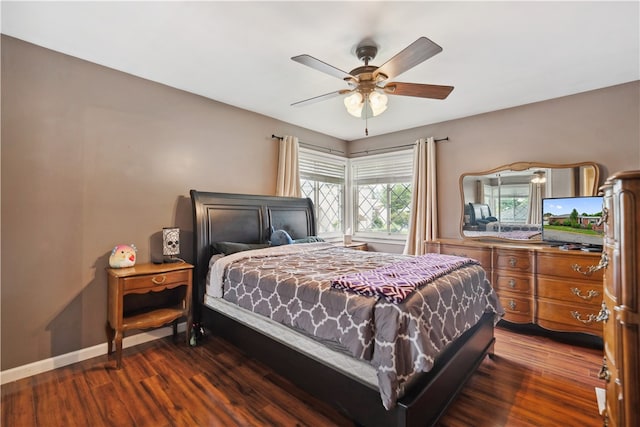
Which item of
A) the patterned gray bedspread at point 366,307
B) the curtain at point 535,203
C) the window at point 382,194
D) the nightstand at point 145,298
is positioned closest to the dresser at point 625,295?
the patterned gray bedspread at point 366,307

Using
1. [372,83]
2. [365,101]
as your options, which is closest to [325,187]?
[365,101]

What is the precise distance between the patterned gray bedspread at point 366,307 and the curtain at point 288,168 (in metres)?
1.46

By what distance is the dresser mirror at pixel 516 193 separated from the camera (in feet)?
10.6

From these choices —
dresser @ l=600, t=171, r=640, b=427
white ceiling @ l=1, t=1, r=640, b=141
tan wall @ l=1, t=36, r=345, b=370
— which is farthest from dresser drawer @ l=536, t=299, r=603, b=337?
tan wall @ l=1, t=36, r=345, b=370

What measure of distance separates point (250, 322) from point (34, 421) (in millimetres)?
1412

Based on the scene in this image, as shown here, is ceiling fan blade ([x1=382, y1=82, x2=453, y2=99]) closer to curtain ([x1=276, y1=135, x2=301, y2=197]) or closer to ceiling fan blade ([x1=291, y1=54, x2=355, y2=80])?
ceiling fan blade ([x1=291, y1=54, x2=355, y2=80])

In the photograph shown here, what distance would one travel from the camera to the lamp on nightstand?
2.91 meters

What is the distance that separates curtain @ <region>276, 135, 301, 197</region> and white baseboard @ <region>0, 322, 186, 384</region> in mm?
2215

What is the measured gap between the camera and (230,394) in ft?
6.84

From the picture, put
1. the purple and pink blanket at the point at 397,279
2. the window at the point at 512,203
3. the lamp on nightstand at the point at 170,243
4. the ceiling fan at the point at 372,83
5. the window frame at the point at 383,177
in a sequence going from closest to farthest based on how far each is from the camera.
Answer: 1. the purple and pink blanket at the point at 397,279
2. the ceiling fan at the point at 372,83
3. the lamp on nightstand at the point at 170,243
4. the window at the point at 512,203
5. the window frame at the point at 383,177

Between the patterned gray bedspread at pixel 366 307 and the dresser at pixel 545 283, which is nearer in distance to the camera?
the patterned gray bedspread at pixel 366 307

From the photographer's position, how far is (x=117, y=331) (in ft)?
7.91

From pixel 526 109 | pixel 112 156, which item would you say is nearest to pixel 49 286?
pixel 112 156

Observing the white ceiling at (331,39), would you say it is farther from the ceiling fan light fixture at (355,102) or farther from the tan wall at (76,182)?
the ceiling fan light fixture at (355,102)
